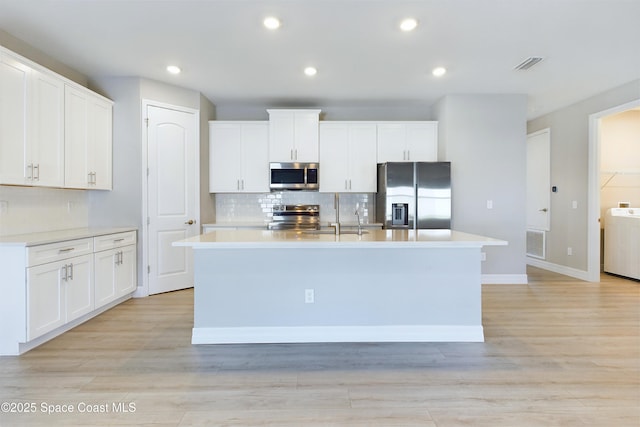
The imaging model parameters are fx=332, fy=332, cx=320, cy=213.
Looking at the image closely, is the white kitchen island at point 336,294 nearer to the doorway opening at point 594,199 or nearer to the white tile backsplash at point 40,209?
the white tile backsplash at point 40,209

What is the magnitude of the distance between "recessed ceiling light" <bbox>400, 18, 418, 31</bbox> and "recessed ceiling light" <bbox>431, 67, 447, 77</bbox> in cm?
102

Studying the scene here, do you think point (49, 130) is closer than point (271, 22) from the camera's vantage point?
No

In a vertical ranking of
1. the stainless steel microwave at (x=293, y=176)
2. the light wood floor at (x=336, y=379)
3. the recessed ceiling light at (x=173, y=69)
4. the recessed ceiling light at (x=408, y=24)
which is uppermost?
the recessed ceiling light at (x=173, y=69)

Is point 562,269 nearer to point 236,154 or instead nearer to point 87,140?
point 236,154

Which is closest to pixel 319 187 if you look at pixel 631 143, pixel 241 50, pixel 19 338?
pixel 241 50

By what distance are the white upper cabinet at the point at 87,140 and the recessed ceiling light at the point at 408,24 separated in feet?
10.5

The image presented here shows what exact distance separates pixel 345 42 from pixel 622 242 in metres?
5.21

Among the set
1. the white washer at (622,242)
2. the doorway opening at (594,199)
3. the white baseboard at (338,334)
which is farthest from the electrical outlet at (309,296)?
the white washer at (622,242)

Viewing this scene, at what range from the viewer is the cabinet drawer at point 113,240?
3.25 m

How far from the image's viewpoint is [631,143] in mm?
5500

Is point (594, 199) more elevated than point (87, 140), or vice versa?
point (87, 140)

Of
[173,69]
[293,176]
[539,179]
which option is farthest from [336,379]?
[539,179]

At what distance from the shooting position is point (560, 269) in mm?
5387

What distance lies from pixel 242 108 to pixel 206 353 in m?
3.82
